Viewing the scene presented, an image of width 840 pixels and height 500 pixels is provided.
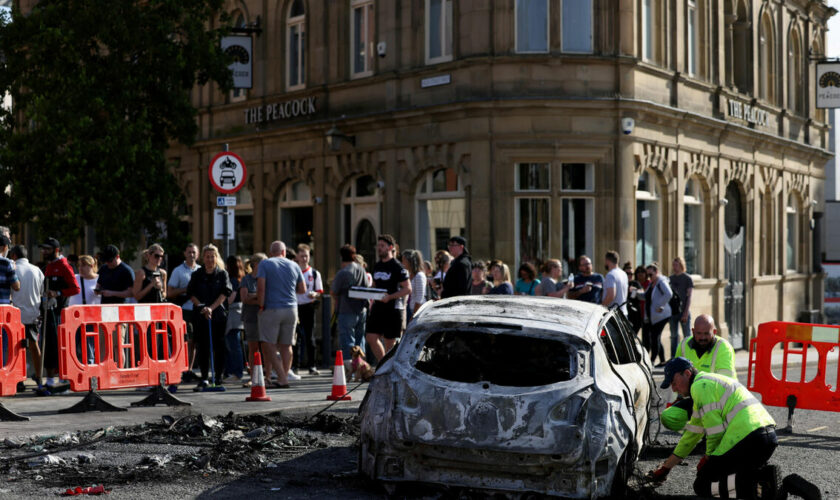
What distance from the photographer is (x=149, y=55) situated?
71.5ft

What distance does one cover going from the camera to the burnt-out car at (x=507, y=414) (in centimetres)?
730

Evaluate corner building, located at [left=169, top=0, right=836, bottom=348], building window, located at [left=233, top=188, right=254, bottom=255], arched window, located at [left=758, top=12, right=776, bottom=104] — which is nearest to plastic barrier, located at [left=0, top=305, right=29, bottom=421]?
corner building, located at [left=169, top=0, right=836, bottom=348]

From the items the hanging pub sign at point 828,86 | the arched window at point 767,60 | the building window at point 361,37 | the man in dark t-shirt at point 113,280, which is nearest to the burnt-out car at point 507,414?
the man in dark t-shirt at point 113,280

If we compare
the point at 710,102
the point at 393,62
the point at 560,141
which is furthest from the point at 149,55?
the point at 710,102

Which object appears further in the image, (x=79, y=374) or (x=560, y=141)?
(x=560, y=141)

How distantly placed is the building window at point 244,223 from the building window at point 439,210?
255 inches

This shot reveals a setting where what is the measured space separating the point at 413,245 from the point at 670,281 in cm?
536

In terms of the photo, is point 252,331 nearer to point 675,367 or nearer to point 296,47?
point 675,367

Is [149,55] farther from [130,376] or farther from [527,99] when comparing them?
[130,376]

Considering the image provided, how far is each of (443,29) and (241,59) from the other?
507 cm

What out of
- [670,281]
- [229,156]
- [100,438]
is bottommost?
[100,438]

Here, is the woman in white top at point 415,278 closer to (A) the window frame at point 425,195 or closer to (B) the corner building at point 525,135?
(B) the corner building at point 525,135

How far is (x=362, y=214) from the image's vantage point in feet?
78.2

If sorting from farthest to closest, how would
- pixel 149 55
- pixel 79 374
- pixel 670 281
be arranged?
1. pixel 149 55
2. pixel 670 281
3. pixel 79 374
